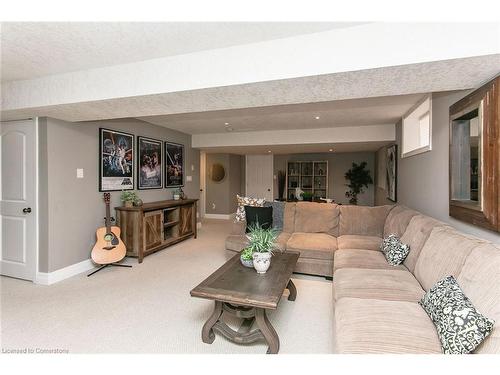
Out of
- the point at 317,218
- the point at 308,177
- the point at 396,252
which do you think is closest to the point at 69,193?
the point at 317,218

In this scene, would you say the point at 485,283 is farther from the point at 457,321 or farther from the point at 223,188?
the point at 223,188

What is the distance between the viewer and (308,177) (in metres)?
7.89

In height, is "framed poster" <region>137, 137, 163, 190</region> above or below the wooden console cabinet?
above

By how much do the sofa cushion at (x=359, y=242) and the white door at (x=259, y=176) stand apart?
16.0 feet

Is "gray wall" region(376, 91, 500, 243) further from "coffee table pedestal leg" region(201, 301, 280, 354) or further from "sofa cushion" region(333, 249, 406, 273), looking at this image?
"coffee table pedestal leg" region(201, 301, 280, 354)

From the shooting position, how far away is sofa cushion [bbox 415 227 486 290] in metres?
1.61

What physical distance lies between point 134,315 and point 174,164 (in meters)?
3.41

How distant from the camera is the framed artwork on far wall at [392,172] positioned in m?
4.34

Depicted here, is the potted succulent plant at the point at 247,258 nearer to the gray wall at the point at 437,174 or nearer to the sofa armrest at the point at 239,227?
the sofa armrest at the point at 239,227

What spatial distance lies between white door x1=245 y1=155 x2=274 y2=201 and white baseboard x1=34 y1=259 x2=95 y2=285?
5.57 m

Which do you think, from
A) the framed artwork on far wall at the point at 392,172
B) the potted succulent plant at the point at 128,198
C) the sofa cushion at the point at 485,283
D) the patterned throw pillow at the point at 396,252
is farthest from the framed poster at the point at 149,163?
the sofa cushion at the point at 485,283

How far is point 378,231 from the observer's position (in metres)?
3.53

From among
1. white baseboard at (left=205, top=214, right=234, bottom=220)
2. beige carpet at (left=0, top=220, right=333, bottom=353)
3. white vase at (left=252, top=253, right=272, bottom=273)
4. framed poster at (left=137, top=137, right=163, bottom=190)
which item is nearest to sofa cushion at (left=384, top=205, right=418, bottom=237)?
beige carpet at (left=0, top=220, right=333, bottom=353)
